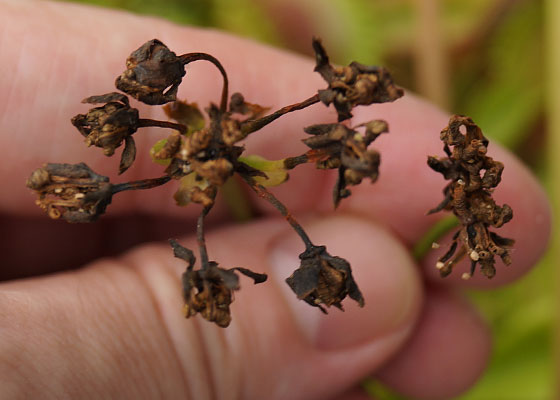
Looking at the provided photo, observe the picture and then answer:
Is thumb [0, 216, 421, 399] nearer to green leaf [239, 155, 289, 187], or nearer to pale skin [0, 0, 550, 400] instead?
pale skin [0, 0, 550, 400]

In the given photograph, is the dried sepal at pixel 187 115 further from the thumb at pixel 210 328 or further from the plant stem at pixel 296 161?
the thumb at pixel 210 328

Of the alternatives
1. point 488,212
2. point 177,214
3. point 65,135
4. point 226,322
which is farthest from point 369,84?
point 177,214

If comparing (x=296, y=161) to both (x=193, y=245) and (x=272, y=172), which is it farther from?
(x=193, y=245)

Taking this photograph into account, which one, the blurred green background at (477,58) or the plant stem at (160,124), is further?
the blurred green background at (477,58)

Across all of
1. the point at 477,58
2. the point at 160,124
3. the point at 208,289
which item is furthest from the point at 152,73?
the point at 477,58

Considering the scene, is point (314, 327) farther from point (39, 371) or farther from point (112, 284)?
point (39, 371)

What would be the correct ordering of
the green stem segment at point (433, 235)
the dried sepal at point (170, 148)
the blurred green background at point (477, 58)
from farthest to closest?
the blurred green background at point (477, 58), the green stem segment at point (433, 235), the dried sepal at point (170, 148)

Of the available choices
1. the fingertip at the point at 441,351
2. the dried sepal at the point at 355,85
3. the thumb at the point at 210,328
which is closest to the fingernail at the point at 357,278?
the thumb at the point at 210,328
